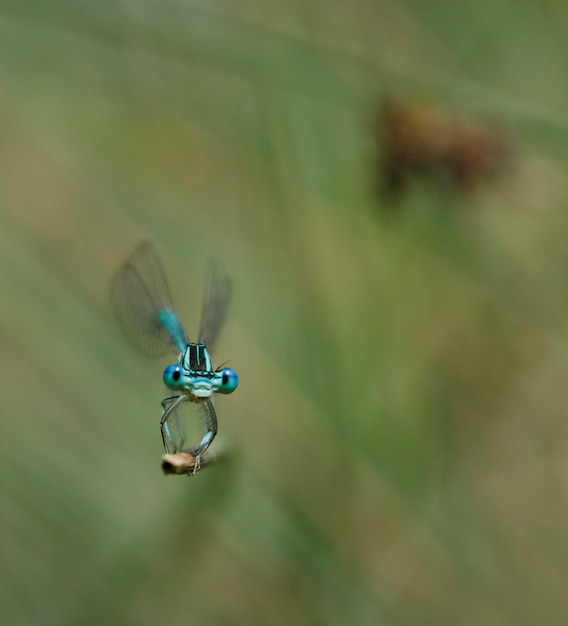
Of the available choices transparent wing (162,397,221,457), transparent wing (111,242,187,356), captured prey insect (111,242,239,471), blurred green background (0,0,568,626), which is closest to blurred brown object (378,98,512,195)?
blurred green background (0,0,568,626)

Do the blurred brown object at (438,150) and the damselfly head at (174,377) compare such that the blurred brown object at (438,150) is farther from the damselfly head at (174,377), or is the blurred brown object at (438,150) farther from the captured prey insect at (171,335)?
the damselfly head at (174,377)

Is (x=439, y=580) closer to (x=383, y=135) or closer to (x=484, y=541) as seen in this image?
(x=484, y=541)

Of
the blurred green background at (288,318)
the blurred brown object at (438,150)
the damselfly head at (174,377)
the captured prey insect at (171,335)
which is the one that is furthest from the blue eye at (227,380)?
the blurred brown object at (438,150)

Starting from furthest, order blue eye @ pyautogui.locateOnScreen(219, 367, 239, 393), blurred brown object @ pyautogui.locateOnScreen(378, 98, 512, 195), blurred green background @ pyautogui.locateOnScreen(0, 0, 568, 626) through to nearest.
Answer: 1. blurred green background @ pyautogui.locateOnScreen(0, 0, 568, 626)
2. blurred brown object @ pyautogui.locateOnScreen(378, 98, 512, 195)
3. blue eye @ pyautogui.locateOnScreen(219, 367, 239, 393)

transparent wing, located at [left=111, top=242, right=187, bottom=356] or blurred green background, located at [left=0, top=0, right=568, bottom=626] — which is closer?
transparent wing, located at [left=111, top=242, right=187, bottom=356]

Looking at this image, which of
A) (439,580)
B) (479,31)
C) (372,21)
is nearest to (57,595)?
Result: (439,580)

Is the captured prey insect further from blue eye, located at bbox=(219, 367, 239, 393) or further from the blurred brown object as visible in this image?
the blurred brown object
